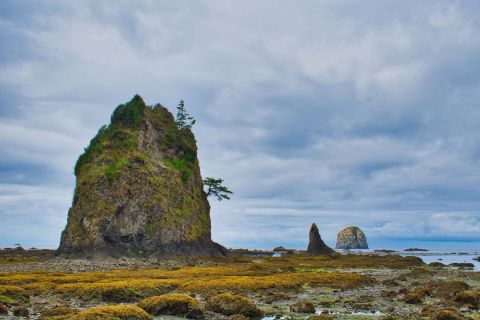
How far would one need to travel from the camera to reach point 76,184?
88312mm

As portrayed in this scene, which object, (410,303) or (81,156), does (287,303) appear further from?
(81,156)

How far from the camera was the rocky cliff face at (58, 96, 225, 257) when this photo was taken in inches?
3219

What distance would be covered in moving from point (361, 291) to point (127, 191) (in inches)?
2187

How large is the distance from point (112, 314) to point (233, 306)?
7348 mm

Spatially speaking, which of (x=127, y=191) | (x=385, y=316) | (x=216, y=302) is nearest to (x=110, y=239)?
(x=127, y=191)

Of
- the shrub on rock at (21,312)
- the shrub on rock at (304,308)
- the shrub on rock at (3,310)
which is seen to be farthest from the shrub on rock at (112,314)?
the shrub on rock at (304,308)

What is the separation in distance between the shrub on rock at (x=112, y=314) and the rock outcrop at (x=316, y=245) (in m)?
96.5

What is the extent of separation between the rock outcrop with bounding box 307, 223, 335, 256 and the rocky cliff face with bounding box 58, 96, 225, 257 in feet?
85.8

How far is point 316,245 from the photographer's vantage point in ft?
389

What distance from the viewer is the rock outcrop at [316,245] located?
117244 mm

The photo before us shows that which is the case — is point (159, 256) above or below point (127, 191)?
below

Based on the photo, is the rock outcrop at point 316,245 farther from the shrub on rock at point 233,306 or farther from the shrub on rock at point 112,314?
the shrub on rock at point 112,314

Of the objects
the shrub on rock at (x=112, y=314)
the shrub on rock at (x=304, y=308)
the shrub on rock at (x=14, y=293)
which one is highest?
the shrub on rock at (x=14, y=293)

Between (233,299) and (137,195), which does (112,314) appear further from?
(137,195)
